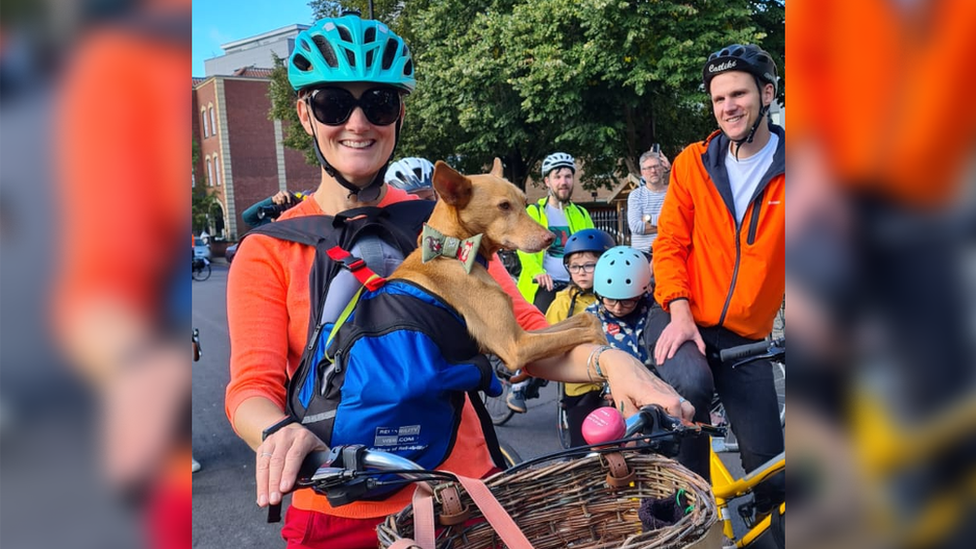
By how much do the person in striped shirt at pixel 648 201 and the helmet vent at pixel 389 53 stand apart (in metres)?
5.49

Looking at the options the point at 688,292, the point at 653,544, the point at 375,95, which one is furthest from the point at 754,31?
the point at 653,544

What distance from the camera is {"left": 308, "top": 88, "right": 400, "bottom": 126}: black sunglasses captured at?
6.15 ft

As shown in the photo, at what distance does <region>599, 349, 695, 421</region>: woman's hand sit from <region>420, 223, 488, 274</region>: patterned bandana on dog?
19.9 inches

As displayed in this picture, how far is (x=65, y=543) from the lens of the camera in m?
0.49

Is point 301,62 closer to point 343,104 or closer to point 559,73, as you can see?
point 343,104

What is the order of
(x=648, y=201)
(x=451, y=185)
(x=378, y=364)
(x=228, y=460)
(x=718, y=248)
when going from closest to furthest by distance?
(x=378, y=364), (x=451, y=185), (x=718, y=248), (x=228, y=460), (x=648, y=201)

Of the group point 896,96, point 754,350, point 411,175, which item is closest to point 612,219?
point 411,175

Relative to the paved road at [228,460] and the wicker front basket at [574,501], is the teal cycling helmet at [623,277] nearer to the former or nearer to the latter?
the paved road at [228,460]

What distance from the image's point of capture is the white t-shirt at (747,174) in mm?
2807

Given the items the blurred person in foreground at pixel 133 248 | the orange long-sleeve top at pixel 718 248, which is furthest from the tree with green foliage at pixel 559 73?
the blurred person in foreground at pixel 133 248

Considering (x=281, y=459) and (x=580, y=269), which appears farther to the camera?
(x=580, y=269)

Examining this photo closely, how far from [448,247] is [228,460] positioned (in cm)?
540

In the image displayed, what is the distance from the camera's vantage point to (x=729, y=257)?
2893mm

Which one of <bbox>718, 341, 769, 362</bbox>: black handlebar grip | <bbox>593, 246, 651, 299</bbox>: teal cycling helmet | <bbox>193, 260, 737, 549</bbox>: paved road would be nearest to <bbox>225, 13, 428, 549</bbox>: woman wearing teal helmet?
<bbox>718, 341, 769, 362</bbox>: black handlebar grip
